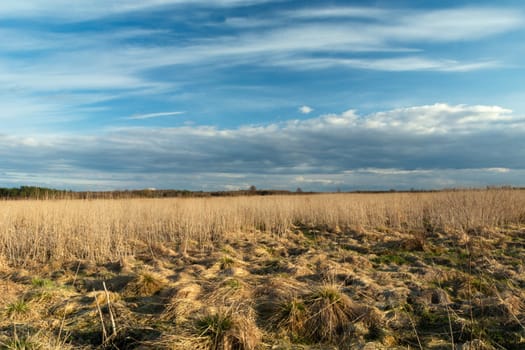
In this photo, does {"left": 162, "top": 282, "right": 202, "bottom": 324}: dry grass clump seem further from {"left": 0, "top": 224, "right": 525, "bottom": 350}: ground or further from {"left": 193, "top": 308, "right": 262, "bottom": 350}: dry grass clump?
{"left": 193, "top": 308, "right": 262, "bottom": 350}: dry grass clump

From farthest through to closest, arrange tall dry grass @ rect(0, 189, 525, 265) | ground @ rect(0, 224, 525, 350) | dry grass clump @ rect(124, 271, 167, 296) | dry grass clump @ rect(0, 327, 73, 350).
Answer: tall dry grass @ rect(0, 189, 525, 265) → dry grass clump @ rect(124, 271, 167, 296) → ground @ rect(0, 224, 525, 350) → dry grass clump @ rect(0, 327, 73, 350)

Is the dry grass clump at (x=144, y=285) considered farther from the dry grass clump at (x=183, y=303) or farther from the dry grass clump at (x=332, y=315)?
the dry grass clump at (x=332, y=315)

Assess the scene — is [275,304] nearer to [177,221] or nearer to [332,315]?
[332,315]

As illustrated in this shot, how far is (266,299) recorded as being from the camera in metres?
4.47

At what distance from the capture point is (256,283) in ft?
17.4

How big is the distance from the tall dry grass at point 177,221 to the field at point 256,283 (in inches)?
2.5

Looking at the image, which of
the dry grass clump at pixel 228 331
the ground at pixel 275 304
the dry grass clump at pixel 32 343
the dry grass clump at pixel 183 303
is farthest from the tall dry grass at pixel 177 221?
the dry grass clump at pixel 228 331

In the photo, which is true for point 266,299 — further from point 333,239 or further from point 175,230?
point 175,230

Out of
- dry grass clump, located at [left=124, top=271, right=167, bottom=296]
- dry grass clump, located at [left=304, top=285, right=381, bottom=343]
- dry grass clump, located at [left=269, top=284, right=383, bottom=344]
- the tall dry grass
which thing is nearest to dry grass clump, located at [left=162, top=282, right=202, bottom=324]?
dry grass clump, located at [left=124, top=271, right=167, bottom=296]

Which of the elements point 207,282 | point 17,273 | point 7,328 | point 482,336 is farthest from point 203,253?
point 482,336

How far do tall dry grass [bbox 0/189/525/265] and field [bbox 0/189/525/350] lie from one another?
63 mm

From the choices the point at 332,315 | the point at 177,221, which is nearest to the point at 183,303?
the point at 332,315

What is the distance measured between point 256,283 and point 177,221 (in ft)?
21.3

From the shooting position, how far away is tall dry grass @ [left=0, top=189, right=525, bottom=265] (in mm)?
8547
